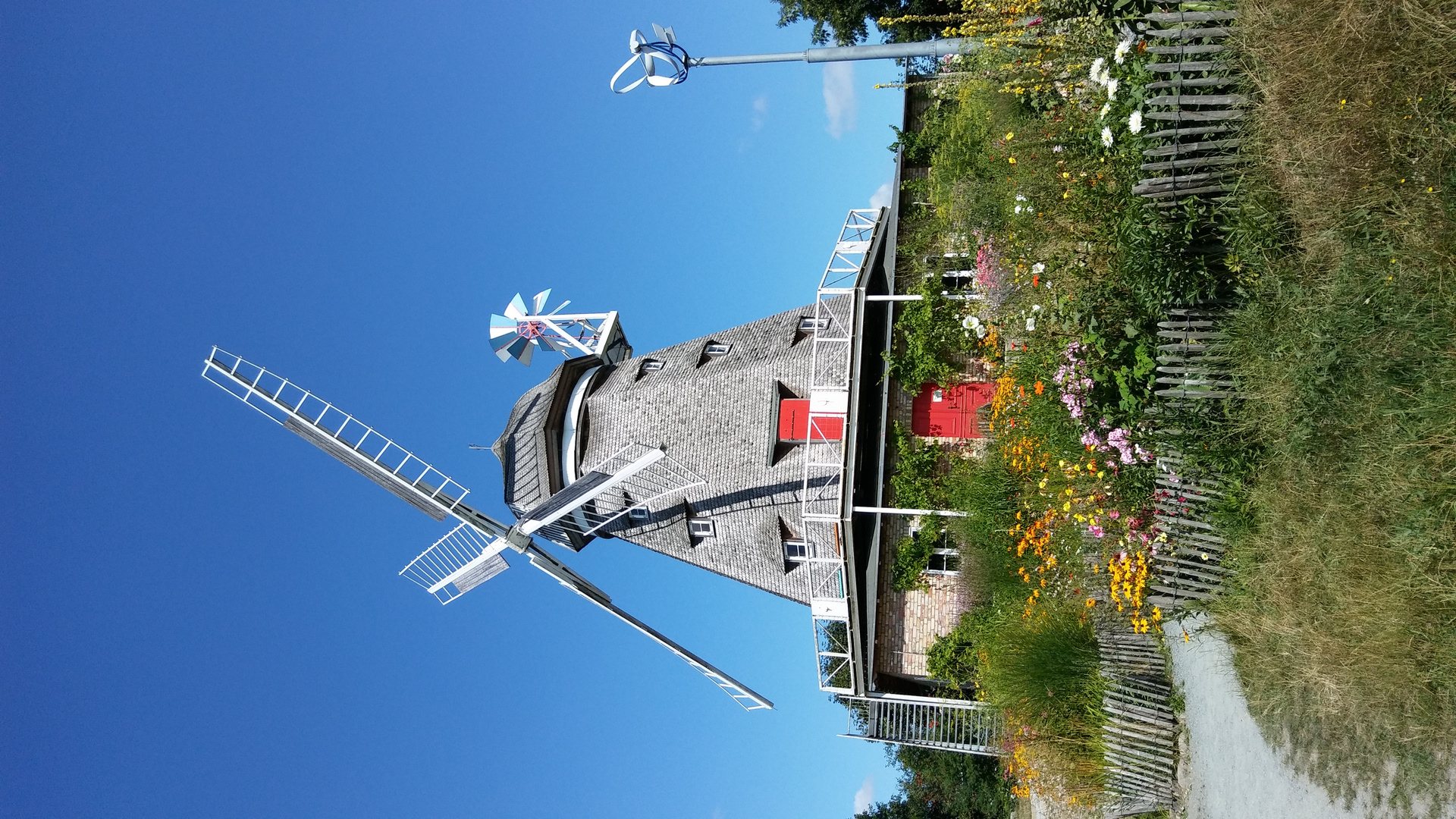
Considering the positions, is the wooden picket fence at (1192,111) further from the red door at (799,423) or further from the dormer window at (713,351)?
the dormer window at (713,351)

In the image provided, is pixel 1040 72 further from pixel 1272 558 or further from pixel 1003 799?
pixel 1003 799

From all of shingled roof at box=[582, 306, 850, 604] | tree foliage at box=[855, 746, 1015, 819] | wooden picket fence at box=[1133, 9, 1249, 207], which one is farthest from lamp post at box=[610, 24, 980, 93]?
tree foliage at box=[855, 746, 1015, 819]

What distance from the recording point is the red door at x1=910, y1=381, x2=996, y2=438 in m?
16.8

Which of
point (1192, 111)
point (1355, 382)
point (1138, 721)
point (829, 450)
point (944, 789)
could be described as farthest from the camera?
point (944, 789)

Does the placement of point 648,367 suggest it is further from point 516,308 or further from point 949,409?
point 949,409

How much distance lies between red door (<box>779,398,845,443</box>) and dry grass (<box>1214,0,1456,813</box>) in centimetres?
795

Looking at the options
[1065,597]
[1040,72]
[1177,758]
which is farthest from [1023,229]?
[1177,758]

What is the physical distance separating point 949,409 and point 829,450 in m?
2.24

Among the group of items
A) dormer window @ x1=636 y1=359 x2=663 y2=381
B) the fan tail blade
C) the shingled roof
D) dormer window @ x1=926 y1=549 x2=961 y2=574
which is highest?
the fan tail blade

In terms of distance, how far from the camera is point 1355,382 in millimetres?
8250

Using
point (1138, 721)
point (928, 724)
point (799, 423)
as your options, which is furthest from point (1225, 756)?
point (799, 423)

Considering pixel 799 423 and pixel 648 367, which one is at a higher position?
pixel 648 367

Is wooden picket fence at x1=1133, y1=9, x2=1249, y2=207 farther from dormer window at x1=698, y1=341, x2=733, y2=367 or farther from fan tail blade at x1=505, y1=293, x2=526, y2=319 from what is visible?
fan tail blade at x1=505, y1=293, x2=526, y2=319

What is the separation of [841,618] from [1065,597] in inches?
201
